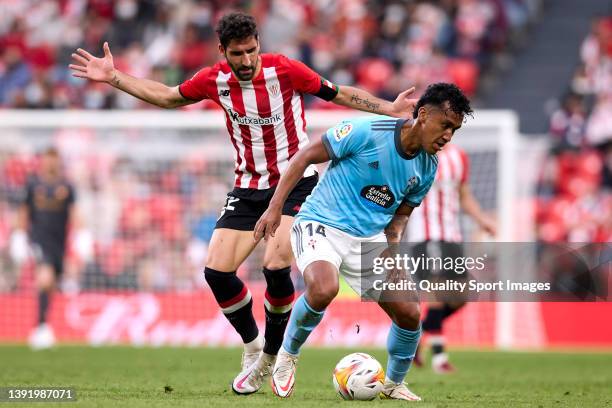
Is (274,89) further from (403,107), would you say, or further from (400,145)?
(400,145)

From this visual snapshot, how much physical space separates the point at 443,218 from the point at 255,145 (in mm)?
3856

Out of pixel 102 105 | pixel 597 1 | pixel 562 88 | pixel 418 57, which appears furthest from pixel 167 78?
pixel 597 1

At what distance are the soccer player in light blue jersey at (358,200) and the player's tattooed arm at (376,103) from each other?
62cm

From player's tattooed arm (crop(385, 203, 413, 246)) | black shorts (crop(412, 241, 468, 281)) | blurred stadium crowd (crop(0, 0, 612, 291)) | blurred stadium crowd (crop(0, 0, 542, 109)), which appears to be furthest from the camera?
blurred stadium crowd (crop(0, 0, 542, 109))

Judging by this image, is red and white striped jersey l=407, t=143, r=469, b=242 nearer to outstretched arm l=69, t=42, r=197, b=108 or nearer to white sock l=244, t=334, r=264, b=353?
white sock l=244, t=334, r=264, b=353

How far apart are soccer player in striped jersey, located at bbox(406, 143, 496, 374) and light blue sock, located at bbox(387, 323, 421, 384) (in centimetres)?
391

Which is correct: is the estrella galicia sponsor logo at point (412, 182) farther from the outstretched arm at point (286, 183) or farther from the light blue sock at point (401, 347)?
the light blue sock at point (401, 347)

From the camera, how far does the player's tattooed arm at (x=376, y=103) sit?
26.2 ft

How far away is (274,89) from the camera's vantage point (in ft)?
26.4

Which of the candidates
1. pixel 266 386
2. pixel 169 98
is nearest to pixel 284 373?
pixel 266 386

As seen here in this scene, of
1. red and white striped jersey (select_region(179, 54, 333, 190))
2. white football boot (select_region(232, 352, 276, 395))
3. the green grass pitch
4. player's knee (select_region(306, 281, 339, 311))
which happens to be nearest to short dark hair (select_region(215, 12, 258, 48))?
red and white striped jersey (select_region(179, 54, 333, 190))

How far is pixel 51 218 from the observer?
14.3 m

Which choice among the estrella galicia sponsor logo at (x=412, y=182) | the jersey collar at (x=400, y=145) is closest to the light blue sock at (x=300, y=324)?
the estrella galicia sponsor logo at (x=412, y=182)

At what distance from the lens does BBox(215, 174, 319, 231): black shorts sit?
8125 mm
